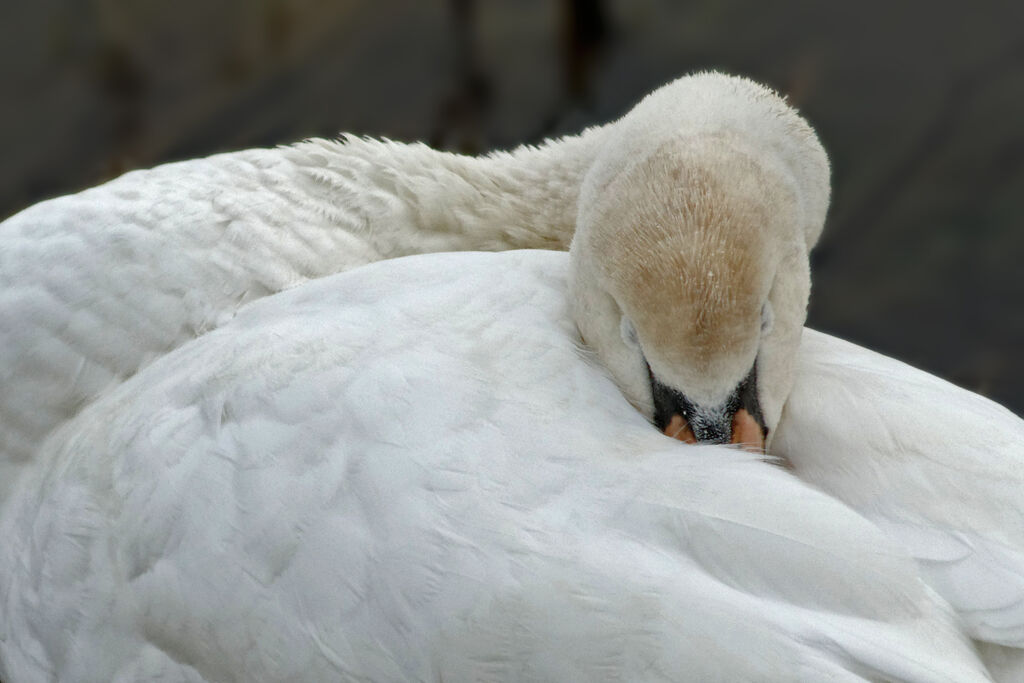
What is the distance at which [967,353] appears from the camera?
203 inches

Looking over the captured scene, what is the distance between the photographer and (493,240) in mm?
3059

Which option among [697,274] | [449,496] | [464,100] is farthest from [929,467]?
[464,100]

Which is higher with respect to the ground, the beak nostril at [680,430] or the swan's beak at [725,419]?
the swan's beak at [725,419]

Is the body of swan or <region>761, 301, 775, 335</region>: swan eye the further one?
<region>761, 301, 775, 335</region>: swan eye

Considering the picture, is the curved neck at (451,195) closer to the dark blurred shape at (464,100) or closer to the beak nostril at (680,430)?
the beak nostril at (680,430)

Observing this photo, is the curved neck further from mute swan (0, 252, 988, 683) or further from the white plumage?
mute swan (0, 252, 988, 683)

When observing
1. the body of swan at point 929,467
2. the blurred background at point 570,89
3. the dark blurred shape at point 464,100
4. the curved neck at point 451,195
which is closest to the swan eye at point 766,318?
the body of swan at point 929,467

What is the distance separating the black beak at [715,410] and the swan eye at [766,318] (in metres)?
0.07

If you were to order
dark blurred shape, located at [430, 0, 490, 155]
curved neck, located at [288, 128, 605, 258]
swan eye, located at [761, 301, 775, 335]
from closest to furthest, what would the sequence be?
swan eye, located at [761, 301, 775, 335] < curved neck, located at [288, 128, 605, 258] < dark blurred shape, located at [430, 0, 490, 155]

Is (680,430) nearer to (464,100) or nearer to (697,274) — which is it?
(697,274)

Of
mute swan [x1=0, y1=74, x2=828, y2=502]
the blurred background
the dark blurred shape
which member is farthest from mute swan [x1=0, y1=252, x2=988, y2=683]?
the dark blurred shape

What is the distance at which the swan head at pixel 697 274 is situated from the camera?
6.59ft

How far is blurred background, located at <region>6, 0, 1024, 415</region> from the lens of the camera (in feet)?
18.4

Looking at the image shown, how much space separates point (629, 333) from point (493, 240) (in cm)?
96
